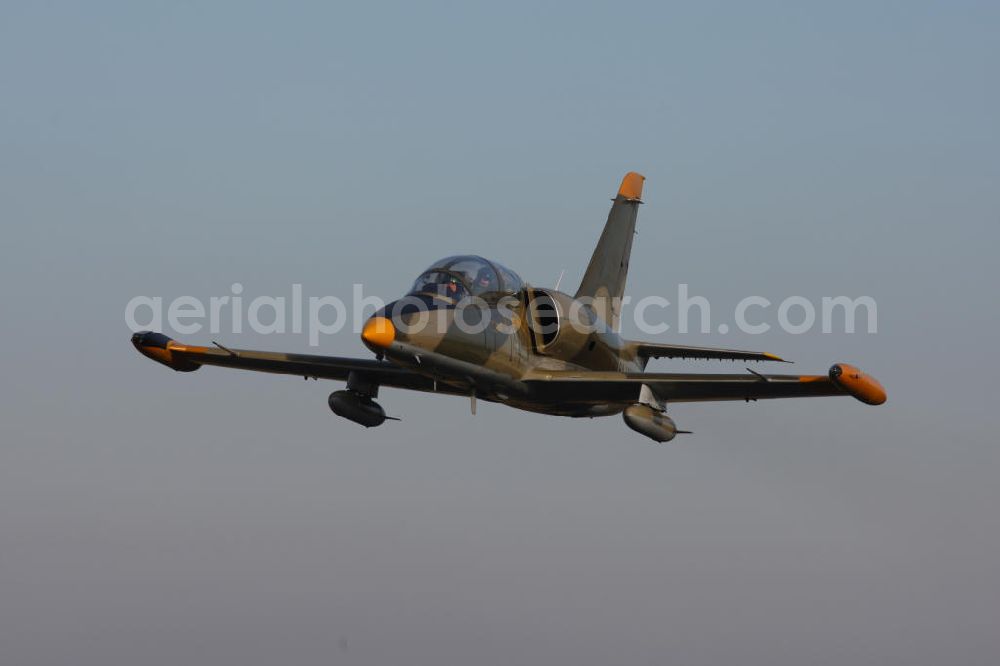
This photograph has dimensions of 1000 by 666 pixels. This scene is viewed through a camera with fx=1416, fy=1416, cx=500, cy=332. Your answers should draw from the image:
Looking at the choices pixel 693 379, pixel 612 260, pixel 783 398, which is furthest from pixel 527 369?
pixel 612 260

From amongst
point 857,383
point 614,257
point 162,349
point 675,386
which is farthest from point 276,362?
point 857,383

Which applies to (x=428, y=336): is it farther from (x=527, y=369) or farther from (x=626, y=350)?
(x=626, y=350)

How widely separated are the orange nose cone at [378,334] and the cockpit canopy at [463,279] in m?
1.76

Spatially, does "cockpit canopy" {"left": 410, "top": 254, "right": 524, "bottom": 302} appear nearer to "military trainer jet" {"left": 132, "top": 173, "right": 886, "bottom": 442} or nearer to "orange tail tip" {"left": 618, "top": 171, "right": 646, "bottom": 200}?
"military trainer jet" {"left": 132, "top": 173, "right": 886, "bottom": 442}

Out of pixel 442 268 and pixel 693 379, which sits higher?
pixel 442 268

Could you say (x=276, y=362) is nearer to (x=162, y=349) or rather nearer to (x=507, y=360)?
(x=162, y=349)

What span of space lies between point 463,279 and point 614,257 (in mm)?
9434

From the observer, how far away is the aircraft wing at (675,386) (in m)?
28.3

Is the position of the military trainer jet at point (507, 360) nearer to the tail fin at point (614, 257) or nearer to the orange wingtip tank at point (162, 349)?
the orange wingtip tank at point (162, 349)

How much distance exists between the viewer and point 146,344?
33.0 m

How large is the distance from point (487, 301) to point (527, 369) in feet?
5.77

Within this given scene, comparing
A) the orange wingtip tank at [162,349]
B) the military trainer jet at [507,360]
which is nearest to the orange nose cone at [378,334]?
the military trainer jet at [507,360]

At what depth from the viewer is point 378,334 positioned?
27109mm

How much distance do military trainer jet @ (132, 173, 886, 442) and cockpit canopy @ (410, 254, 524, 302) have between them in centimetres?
3
